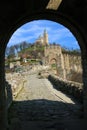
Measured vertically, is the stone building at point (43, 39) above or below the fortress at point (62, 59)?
above

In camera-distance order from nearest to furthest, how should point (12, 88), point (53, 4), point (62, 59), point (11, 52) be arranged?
1. point (53, 4)
2. point (12, 88)
3. point (62, 59)
4. point (11, 52)

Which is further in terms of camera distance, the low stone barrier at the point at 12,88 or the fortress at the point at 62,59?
the fortress at the point at 62,59

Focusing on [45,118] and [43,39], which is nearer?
[45,118]

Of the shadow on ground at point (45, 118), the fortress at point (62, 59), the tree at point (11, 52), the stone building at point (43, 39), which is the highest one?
the stone building at point (43, 39)

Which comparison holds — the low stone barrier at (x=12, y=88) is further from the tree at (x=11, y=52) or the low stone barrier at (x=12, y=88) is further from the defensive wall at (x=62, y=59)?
the tree at (x=11, y=52)

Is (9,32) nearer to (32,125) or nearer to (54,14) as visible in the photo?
(54,14)

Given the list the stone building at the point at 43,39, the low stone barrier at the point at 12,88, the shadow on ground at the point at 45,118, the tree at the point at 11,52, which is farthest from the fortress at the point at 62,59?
the shadow on ground at the point at 45,118

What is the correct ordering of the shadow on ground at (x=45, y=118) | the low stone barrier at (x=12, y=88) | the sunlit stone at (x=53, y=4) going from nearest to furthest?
1. the sunlit stone at (x=53, y=4)
2. the shadow on ground at (x=45, y=118)
3. the low stone barrier at (x=12, y=88)

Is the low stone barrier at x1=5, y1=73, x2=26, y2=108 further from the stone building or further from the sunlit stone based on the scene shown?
the stone building

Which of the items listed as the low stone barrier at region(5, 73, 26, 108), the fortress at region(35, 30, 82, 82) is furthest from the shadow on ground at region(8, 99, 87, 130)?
the fortress at region(35, 30, 82, 82)

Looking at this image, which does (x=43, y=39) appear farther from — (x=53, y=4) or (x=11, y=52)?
(x=53, y=4)

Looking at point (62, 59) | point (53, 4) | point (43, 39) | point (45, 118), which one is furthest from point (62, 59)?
point (53, 4)

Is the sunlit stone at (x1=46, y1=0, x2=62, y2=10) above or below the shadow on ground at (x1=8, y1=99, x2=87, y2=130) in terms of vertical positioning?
above

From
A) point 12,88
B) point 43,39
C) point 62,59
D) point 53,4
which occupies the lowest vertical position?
point 12,88
